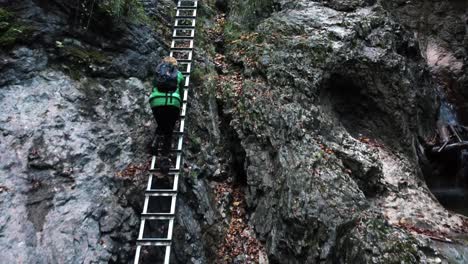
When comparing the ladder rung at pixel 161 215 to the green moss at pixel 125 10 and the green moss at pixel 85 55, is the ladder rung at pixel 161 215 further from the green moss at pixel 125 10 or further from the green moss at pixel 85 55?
the green moss at pixel 125 10

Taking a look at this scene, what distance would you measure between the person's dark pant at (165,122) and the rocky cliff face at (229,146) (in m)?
0.52

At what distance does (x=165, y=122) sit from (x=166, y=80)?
0.83m

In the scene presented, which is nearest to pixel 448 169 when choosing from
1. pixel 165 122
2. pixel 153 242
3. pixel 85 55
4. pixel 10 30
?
pixel 165 122

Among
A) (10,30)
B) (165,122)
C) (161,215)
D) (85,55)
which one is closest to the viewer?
(161,215)

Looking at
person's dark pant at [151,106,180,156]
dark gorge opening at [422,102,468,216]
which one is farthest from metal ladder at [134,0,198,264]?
dark gorge opening at [422,102,468,216]

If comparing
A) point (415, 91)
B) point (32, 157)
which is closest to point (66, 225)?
point (32, 157)

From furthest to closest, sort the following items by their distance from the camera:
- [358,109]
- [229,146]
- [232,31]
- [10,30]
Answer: [232,31], [358,109], [229,146], [10,30]

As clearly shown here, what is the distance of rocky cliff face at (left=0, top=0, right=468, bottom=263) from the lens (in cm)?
696

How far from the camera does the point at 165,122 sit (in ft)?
25.0

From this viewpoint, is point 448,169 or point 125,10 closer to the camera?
point 125,10

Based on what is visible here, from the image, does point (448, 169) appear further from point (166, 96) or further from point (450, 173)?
point (166, 96)

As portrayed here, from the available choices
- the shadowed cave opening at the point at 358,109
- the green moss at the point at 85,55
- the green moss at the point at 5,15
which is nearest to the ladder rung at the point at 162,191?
the green moss at the point at 85,55

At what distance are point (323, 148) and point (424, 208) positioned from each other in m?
2.71

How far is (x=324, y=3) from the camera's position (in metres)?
13.6
